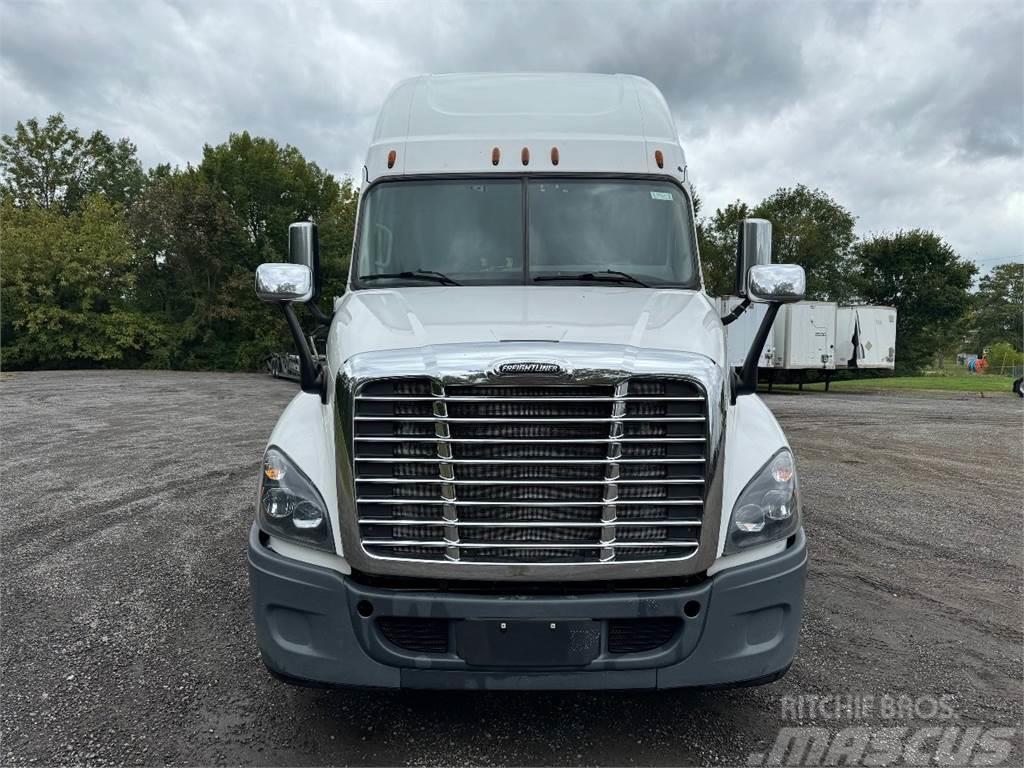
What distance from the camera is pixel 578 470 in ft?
9.01

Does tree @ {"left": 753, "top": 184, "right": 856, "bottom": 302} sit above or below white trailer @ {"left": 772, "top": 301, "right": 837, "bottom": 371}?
above

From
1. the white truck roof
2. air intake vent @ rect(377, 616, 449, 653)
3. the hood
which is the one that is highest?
the white truck roof

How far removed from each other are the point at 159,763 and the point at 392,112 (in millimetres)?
4019

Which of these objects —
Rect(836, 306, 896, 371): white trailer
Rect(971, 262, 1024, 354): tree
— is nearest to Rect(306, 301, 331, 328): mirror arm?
Rect(836, 306, 896, 371): white trailer

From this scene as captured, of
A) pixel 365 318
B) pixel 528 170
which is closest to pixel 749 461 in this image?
pixel 365 318

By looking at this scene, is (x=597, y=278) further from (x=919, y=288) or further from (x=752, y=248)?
(x=919, y=288)

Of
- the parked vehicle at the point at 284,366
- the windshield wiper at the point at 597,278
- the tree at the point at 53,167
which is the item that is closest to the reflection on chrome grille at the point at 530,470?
the windshield wiper at the point at 597,278

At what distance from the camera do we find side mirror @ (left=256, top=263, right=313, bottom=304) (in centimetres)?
354

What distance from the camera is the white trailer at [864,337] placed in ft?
77.3

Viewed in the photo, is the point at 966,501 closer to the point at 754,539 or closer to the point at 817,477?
the point at 817,477

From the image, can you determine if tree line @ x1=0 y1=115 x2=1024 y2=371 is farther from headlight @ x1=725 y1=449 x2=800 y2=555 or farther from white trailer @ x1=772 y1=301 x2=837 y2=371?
headlight @ x1=725 y1=449 x2=800 y2=555

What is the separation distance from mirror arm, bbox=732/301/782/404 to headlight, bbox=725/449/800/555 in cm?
47

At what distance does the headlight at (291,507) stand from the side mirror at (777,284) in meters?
2.25

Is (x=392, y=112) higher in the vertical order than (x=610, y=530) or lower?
higher
